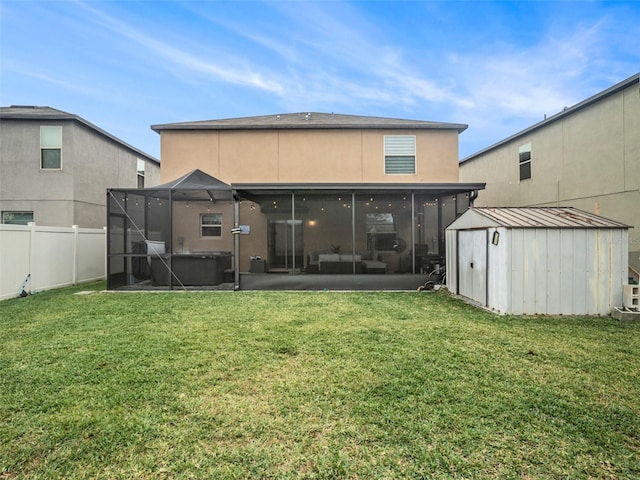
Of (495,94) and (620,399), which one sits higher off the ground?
(495,94)

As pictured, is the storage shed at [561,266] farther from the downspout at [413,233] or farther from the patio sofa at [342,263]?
the patio sofa at [342,263]

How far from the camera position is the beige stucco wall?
1027 cm

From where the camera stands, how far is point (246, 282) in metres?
7.96

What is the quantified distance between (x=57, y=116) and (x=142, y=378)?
1102 cm

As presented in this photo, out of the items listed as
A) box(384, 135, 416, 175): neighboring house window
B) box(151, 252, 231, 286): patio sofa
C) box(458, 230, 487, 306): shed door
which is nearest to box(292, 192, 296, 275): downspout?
box(151, 252, 231, 286): patio sofa

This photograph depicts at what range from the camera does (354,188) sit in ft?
24.8

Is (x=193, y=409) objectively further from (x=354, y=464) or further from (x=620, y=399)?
(x=620, y=399)

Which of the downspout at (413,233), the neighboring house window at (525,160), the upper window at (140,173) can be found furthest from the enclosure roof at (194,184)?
the neighboring house window at (525,160)

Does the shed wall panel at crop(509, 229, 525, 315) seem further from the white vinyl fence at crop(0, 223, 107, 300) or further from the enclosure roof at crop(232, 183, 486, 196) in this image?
the white vinyl fence at crop(0, 223, 107, 300)

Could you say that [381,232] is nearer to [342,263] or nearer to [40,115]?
[342,263]

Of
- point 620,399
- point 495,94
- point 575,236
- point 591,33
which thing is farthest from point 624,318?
point 495,94

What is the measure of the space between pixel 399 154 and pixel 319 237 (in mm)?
4641

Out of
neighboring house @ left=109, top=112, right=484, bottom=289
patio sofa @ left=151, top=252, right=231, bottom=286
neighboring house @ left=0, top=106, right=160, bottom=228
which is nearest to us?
neighboring house @ left=109, top=112, right=484, bottom=289

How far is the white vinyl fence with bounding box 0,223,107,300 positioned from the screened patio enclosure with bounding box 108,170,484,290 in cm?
158
